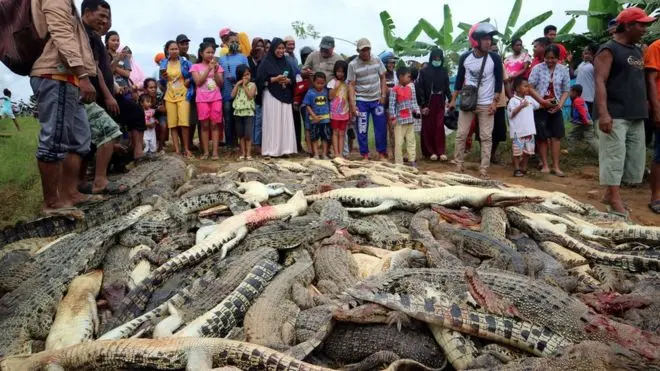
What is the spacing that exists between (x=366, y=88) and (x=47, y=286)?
21.0ft

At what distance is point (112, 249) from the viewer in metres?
4.10

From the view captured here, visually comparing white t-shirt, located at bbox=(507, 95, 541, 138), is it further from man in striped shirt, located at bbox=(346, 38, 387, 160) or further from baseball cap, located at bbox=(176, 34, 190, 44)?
baseball cap, located at bbox=(176, 34, 190, 44)

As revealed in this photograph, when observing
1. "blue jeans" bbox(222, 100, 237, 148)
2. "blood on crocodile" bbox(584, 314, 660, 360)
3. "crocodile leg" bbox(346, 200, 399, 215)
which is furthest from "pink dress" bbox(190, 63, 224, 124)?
"blood on crocodile" bbox(584, 314, 660, 360)

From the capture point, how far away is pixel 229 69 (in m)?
9.31

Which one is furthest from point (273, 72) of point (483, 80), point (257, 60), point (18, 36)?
point (18, 36)

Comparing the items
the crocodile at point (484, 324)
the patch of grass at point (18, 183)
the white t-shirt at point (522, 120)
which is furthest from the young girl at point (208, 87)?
the crocodile at point (484, 324)

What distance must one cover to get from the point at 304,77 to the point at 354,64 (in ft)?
3.72

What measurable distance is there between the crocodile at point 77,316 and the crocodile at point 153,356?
0.29 meters

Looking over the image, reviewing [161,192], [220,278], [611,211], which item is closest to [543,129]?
[611,211]

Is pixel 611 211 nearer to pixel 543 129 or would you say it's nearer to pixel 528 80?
pixel 543 129

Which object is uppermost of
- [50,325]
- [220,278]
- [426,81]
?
[426,81]

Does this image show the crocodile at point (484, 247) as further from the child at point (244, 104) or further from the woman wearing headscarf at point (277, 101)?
the woman wearing headscarf at point (277, 101)

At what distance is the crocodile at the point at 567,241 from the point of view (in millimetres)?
3758

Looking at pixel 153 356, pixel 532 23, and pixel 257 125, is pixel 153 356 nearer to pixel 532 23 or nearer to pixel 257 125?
pixel 257 125
